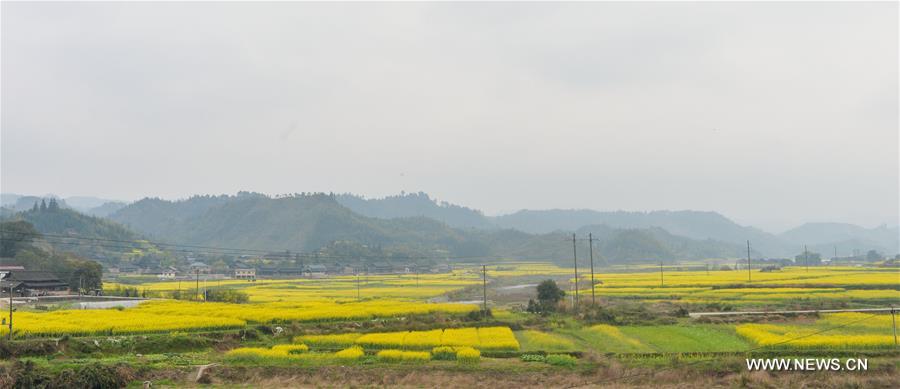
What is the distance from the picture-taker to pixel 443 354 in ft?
70.1

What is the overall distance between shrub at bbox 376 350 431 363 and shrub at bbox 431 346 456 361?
0.23 metres

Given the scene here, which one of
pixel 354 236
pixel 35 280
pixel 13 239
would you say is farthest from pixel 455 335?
pixel 354 236

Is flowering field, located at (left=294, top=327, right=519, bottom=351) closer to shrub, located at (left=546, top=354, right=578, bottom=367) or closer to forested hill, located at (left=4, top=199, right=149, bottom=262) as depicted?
shrub, located at (left=546, top=354, right=578, bottom=367)

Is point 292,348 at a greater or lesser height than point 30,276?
lesser

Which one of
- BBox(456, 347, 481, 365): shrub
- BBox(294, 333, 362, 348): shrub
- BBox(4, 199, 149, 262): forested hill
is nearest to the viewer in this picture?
Answer: BBox(456, 347, 481, 365): shrub

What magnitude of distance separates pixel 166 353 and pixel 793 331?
71.6ft

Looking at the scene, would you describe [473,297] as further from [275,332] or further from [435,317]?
[275,332]

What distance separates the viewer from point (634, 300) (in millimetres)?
44438

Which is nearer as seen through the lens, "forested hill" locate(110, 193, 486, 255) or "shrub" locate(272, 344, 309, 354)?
"shrub" locate(272, 344, 309, 354)

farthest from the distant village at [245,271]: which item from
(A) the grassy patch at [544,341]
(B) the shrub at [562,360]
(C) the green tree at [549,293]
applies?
(B) the shrub at [562,360]

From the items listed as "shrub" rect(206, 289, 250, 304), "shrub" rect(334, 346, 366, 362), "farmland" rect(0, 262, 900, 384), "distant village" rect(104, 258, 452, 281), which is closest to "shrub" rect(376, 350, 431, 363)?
"farmland" rect(0, 262, 900, 384)

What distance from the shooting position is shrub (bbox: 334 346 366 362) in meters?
21.0

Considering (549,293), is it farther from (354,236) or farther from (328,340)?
(354,236)

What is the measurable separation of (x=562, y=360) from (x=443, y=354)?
3.59m
